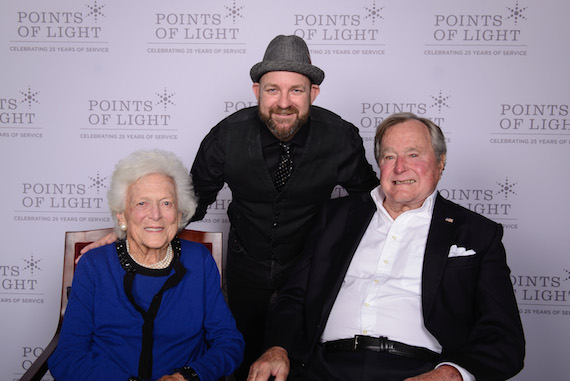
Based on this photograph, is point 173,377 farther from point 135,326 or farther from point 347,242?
point 347,242

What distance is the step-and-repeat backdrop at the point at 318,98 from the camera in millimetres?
3154

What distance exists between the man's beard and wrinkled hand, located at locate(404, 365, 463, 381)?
3.76 ft

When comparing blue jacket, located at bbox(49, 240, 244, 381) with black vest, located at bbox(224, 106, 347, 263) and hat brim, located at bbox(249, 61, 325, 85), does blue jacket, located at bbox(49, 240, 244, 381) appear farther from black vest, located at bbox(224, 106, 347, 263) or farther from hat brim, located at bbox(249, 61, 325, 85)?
hat brim, located at bbox(249, 61, 325, 85)

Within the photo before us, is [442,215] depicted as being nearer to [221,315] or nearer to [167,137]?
[221,315]

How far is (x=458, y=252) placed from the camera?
1.93m

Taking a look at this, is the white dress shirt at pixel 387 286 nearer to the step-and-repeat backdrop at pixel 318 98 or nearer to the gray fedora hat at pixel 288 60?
the gray fedora hat at pixel 288 60

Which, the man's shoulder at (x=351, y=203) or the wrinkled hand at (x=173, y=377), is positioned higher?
the man's shoulder at (x=351, y=203)

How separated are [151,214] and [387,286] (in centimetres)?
91

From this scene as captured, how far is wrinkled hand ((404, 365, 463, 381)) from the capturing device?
5.52 ft

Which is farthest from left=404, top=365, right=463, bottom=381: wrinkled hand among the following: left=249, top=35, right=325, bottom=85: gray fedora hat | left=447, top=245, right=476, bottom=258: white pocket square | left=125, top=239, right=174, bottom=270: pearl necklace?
left=249, top=35, right=325, bottom=85: gray fedora hat

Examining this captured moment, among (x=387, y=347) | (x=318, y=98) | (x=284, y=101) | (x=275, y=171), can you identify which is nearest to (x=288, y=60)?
(x=284, y=101)

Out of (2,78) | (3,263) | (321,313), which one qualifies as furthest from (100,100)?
(321,313)

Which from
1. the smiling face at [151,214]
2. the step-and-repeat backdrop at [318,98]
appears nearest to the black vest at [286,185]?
the smiling face at [151,214]

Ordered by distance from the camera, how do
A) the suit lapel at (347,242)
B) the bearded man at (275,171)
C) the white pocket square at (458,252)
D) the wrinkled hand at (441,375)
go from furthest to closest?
the bearded man at (275,171) < the suit lapel at (347,242) < the white pocket square at (458,252) < the wrinkled hand at (441,375)
